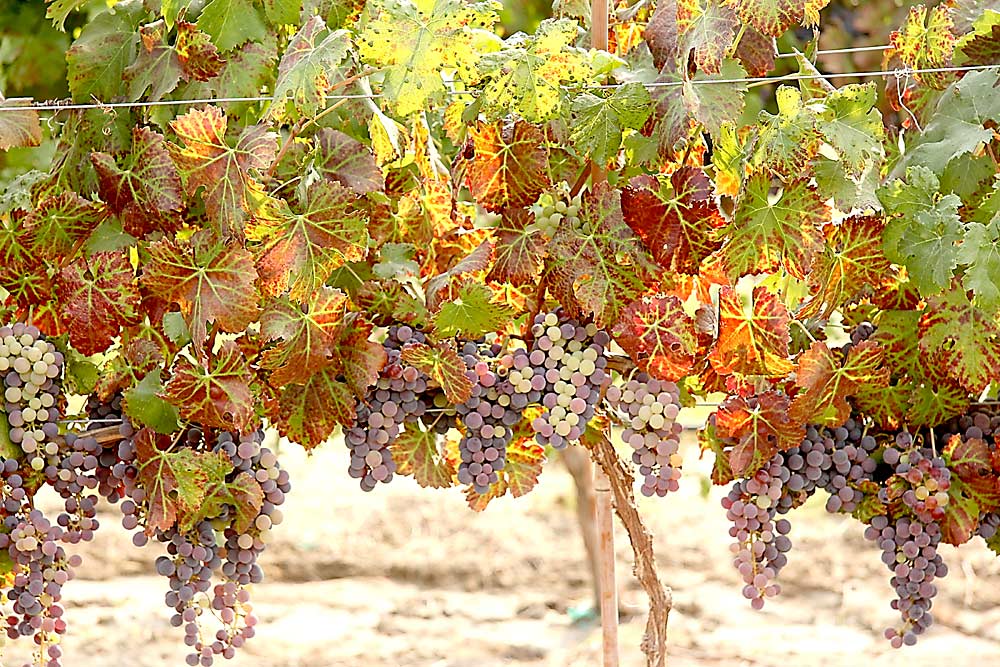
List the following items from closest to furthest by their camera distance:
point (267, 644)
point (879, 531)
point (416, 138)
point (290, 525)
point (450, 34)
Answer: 1. point (450, 34)
2. point (879, 531)
3. point (416, 138)
4. point (267, 644)
5. point (290, 525)

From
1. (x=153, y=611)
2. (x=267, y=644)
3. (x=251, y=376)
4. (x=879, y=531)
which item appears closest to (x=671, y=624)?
(x=267, y=644)

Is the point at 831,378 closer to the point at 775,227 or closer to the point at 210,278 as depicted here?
the point at 775,227

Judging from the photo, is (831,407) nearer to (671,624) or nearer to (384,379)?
(384,379)

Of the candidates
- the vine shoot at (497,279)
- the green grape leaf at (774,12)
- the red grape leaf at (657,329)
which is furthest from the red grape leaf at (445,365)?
the green grape leaf at (774,12)

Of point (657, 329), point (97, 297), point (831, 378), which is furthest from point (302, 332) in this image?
point (831, 378)

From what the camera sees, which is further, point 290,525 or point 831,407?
point 290,525

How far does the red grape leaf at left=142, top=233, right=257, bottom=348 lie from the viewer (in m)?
0.94

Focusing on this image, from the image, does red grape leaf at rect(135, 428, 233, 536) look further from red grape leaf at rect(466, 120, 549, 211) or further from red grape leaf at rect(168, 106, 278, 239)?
red grape leaf at rect(466, 120, 549, 211)

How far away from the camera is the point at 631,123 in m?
0.97

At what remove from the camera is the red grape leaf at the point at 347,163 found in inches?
38.7

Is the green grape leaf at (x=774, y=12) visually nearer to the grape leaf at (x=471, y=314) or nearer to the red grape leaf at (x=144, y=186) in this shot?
the grape leaf at (x=471, y=314)

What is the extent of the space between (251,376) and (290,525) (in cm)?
263

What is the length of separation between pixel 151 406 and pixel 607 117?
17.6 inches

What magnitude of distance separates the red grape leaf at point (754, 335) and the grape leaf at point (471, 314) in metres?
0.18
